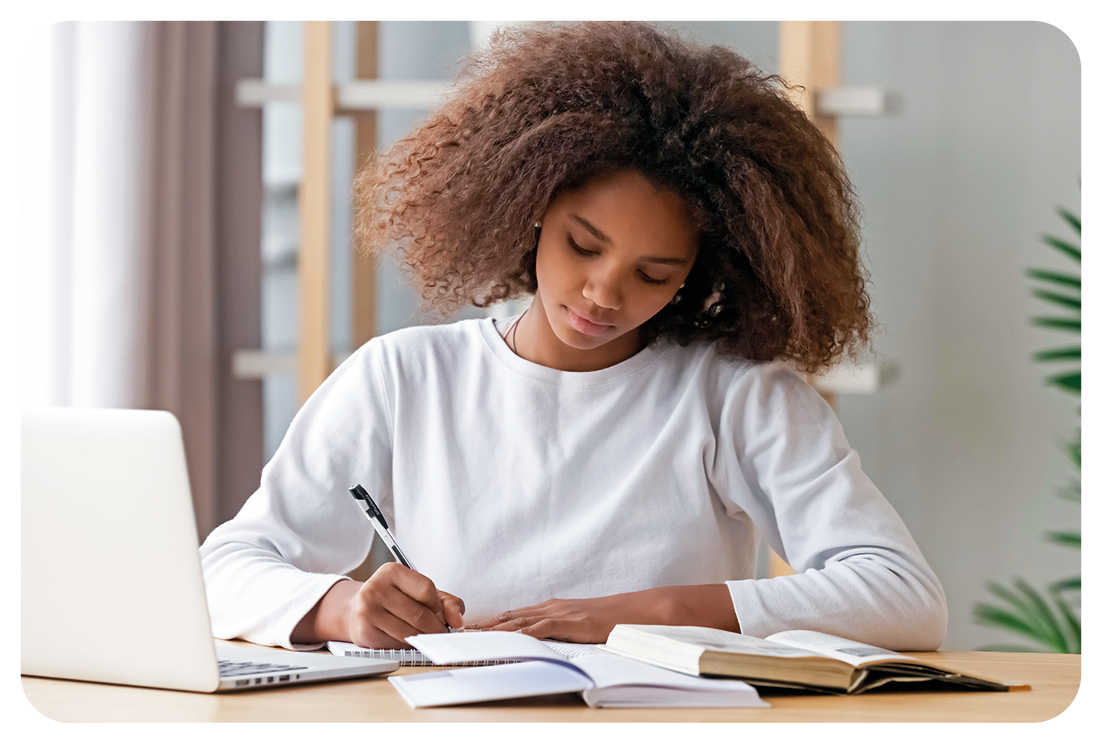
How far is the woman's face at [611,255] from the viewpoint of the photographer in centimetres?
112

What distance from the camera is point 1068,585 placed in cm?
222

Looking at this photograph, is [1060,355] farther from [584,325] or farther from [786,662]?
[786,662]

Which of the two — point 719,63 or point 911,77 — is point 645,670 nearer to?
point 719,63

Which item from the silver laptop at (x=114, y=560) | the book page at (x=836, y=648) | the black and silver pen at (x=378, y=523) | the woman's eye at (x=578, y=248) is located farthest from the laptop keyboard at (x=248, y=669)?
the woman's eye at (x=578, y=248)

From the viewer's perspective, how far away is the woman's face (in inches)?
44.2

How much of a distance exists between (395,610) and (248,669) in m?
0.15

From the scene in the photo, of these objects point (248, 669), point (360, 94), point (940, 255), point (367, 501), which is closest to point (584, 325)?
point (367, 501)

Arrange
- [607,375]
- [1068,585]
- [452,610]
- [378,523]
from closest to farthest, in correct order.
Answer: [452,610] < [378,523] < [607,375] < [1068,585]

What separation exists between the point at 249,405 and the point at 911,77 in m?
1.66

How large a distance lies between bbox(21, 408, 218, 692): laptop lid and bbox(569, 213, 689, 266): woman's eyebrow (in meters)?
0.54

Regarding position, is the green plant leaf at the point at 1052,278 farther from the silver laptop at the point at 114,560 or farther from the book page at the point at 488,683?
the silver laptop at the point at 114,560

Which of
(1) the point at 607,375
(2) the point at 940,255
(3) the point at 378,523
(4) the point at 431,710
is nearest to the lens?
(4) the point at 431,710

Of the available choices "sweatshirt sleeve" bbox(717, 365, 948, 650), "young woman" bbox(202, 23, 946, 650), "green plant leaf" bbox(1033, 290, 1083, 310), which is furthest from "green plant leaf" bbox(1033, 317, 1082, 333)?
"sweatshirt sleeve" bbox(717, 365, 948, 650)

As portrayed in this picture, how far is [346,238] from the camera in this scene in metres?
2.41
